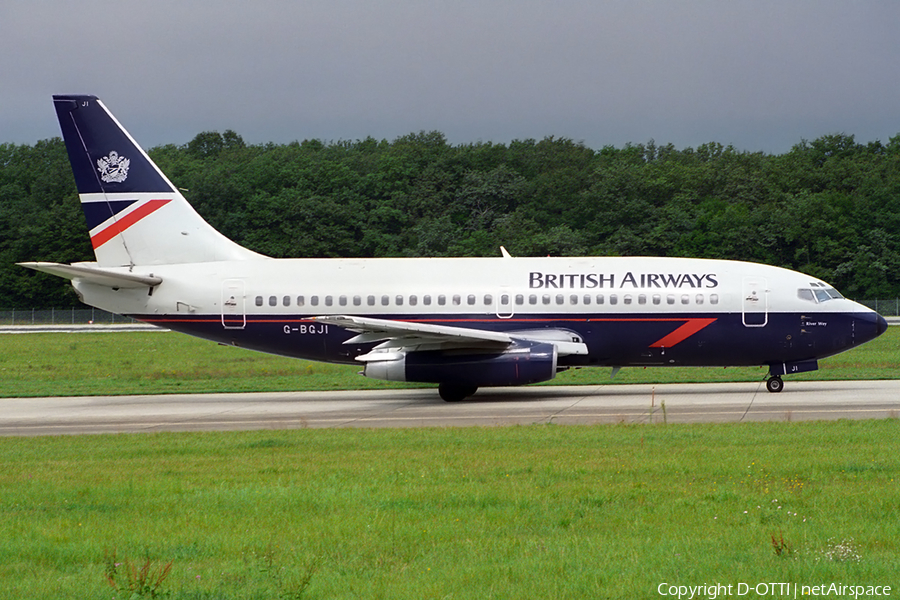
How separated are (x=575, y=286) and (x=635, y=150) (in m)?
96.4

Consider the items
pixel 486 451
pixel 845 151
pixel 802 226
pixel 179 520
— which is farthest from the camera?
pixel 845 151

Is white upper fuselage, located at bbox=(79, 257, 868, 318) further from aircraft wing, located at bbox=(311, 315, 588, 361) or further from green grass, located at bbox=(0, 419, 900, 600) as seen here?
green grass, located at bbox=(0, 419, 900, 600)

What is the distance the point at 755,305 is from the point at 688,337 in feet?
6.65

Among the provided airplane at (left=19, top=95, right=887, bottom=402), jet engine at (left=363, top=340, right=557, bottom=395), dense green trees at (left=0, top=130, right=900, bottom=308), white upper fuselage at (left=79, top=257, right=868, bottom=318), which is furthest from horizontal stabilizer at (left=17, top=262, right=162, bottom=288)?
dense green trees at (left=0, top=130, right=900, bottom=308)

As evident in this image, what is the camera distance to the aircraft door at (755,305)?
88.9ft

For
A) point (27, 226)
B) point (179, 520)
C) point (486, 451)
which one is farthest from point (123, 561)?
point (27, 226)

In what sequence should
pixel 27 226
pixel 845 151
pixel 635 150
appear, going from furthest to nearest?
pixel 635 150
pixel 845 151
pixel 27 226

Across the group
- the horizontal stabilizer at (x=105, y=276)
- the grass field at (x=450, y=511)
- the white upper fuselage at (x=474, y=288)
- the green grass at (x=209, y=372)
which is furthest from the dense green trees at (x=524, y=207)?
the grass field at (x=450, y=511)

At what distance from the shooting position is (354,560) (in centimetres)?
922

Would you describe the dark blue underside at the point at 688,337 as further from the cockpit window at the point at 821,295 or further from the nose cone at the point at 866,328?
the cockpit window at the point at 821,295

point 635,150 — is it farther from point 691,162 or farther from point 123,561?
point 123,561

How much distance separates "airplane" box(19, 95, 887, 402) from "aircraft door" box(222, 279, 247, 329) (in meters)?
0.04

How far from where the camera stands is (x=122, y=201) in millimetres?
29422

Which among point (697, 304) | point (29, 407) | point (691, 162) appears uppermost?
point (691, 162)
